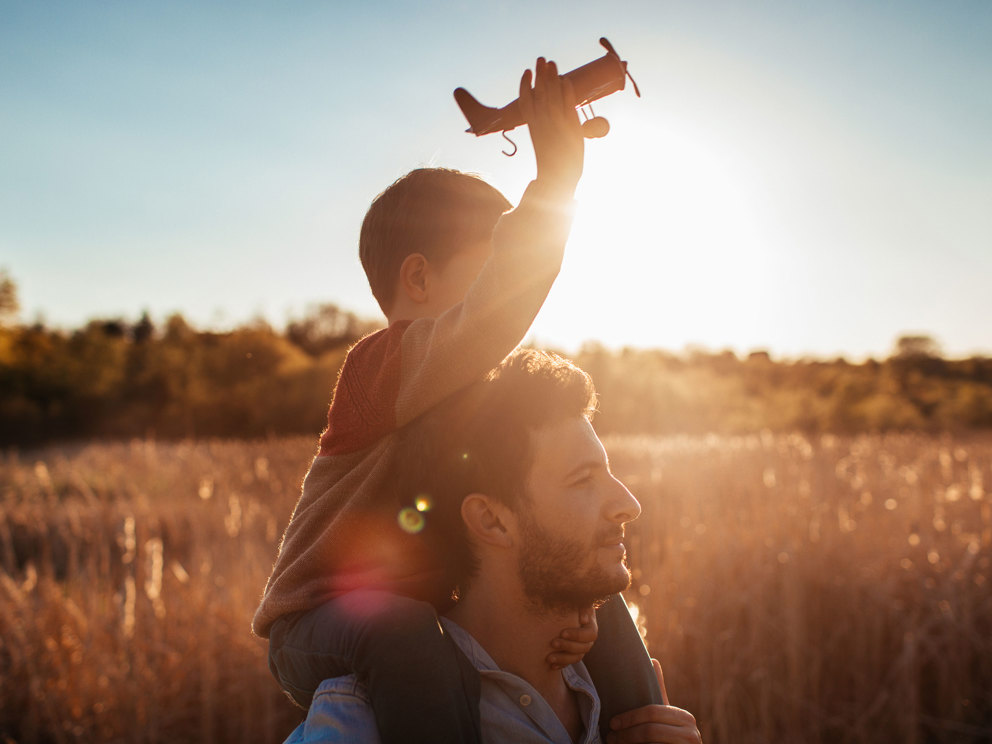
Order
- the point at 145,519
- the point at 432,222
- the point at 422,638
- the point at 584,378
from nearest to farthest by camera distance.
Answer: the point at 422,638 → the point at 584,378 → the point at 432,222 → the point at 145,519

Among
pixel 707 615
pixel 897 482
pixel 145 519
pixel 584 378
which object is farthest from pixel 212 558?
pixel 897 482

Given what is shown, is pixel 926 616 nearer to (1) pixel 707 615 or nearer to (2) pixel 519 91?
(1) pixel 707 615

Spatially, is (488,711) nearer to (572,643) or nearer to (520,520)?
(572,643)

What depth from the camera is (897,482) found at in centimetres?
584

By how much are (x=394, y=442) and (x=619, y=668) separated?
728mm

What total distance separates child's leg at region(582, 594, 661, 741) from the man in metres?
0.13

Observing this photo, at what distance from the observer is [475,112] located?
54.0 inches

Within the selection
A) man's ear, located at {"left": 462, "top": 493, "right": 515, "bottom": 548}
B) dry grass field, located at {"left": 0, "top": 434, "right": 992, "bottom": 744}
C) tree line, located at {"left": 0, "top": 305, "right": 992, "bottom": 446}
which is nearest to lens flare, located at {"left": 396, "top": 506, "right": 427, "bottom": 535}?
man's ear, located at {"left": 462, "top": 493, "right": 515, "bottom": 548}

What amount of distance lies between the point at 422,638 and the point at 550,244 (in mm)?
728

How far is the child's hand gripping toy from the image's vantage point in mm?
1222

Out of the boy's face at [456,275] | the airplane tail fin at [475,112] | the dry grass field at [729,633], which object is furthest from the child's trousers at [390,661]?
the dry grass field at [729,633]

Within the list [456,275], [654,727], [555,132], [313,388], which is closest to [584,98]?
[555,132]

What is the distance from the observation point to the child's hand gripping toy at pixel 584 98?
122 cm

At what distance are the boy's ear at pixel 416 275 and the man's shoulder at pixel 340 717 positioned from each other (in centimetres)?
87
